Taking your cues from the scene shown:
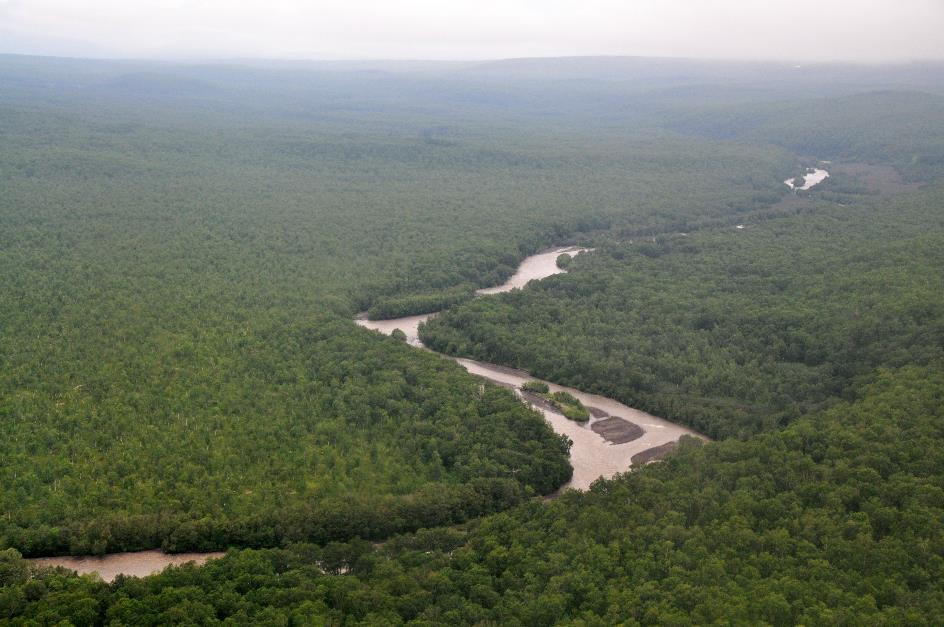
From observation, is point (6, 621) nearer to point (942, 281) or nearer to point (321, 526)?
point (321, 526)

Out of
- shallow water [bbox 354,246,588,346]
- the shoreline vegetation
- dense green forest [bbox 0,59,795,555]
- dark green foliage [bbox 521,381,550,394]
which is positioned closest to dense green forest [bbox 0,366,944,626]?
dense green forest [bbox 0,59,795,555]

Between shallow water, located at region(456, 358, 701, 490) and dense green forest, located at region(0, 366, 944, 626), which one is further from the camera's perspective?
shallow water, located at region(456, 358, 701, 490)

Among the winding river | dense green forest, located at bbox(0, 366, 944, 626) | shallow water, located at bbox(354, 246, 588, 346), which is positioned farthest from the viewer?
shallow water, located at bbox(354, 246, 588, 346)

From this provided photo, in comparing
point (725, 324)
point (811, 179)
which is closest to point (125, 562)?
point (725, 324)

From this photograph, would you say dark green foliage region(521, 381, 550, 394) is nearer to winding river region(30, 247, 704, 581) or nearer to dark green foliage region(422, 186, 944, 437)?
winding river region(30, 247, 704, 581)

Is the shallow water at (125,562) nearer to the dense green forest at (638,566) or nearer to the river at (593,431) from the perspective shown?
the dense green forest at (638,566)

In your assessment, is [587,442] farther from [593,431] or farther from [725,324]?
[725,324]
